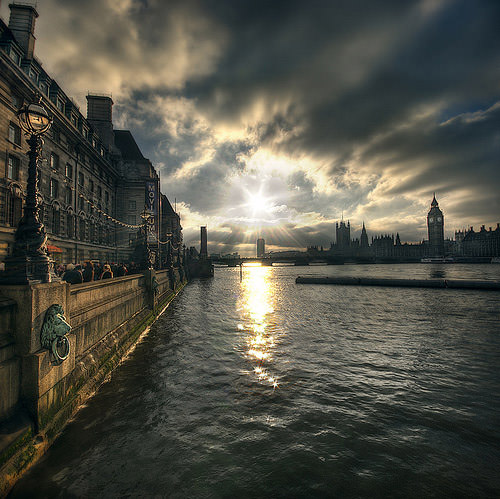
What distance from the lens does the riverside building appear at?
835 inches

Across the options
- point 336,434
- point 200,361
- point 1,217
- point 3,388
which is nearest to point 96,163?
point 1,217

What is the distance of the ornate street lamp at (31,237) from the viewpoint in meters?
5.55

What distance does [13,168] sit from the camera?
22.2m

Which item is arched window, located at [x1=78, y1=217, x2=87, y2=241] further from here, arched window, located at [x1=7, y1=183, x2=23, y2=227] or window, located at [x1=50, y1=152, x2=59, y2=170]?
arched window, located at [x1=7, y1=183, x2=23, y2=227]

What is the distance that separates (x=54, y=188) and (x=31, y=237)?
29.2 m

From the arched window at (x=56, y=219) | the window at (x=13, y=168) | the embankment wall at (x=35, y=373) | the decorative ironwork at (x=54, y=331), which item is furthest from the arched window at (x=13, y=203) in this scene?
the decorative ironwork at (x=54, y=331)

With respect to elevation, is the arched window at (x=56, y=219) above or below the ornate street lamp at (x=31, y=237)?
above

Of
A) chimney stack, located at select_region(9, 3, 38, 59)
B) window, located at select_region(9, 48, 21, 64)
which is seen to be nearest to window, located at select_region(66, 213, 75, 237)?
window, located at select_region(9, 48, 21, 64)

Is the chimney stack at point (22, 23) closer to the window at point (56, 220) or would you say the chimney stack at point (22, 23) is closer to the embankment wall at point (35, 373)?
the window at point (56, 220)

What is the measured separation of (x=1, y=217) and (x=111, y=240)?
76.9 ft

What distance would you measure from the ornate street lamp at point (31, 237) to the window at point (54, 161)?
27.7 metres

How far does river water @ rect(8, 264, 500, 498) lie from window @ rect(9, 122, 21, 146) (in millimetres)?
22397

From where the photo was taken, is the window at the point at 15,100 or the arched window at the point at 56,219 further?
the arched window at the point at 56,219

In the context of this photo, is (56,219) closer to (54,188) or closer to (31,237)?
(54,188)
